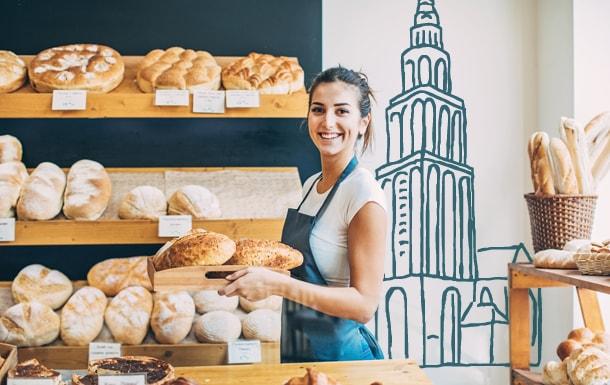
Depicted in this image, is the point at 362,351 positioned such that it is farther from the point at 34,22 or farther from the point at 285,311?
the point at 34,22

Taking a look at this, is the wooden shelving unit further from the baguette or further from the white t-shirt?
the white t-shirt

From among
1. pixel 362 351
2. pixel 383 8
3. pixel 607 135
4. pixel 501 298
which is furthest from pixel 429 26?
pixel 362 351

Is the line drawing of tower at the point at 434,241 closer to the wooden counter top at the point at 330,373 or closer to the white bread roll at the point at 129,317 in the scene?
the white bread roll at the point at 129,317

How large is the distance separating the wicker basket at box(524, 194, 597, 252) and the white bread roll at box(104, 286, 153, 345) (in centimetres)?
151

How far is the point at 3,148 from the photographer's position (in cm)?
270

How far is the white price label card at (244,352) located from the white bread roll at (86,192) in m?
0.71

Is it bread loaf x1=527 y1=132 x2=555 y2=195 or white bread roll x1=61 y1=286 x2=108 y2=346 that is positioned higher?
bread loaf x1=527 y1=132 x2=555 y2=195

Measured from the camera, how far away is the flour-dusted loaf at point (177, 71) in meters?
A: 2.55

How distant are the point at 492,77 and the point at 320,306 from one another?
6.29 feet

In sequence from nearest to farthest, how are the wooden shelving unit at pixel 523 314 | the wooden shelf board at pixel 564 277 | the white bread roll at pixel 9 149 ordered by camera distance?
1. the wooden shelf board at pixel 564 277
2. the wooden shelving unit at pixel 523 314
3. the white bread roll at pixel 9 149

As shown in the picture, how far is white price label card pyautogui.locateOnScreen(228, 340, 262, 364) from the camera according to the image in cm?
246

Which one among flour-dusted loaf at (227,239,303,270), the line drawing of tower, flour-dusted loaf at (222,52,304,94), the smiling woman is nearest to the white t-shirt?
the smiling woman

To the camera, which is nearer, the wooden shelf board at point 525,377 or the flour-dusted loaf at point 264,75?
the wooden shelf board at point 525,377

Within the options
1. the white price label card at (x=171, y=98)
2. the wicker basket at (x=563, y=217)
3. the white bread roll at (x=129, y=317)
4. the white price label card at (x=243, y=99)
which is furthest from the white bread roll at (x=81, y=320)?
the wicker basket at (x=563, y=217)
